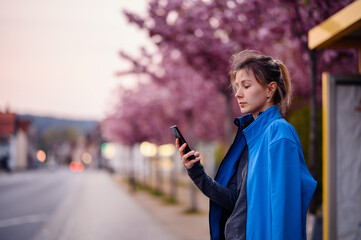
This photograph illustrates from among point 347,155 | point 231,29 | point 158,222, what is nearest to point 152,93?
point 158,222

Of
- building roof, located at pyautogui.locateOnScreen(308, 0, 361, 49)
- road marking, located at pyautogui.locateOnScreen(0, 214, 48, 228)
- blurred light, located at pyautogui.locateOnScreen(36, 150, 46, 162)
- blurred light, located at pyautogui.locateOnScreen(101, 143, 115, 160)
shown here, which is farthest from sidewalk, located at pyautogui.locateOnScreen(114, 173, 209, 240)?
blurred light, located at pyautogui.locateOnScreen(36, 150, 46, 162)

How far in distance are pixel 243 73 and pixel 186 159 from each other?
520 mm

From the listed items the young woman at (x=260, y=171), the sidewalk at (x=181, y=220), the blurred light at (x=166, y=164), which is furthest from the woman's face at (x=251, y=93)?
the blurred light at (x=166, y=164)

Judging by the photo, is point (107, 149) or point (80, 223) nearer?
point (80, 223)

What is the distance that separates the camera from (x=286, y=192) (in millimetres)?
2008

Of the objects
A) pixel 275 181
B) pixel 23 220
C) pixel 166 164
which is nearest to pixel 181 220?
pixel 23 220

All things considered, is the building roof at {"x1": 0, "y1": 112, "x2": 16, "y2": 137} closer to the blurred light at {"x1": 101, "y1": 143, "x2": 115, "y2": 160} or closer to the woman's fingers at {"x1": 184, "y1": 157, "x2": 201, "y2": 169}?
the blurred light at {"x1": 101, "y1": 143, "x2": 115, "y2": 160}

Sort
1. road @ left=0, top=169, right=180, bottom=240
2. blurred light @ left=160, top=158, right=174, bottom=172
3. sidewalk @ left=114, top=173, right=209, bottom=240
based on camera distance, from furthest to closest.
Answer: blurred light @ left=160, top=158, right=174, bottom=172 → road @ left=0, top=169, right=180, bottom=240 → sidewalk @ left=114, top=173, right=209, bottom=240

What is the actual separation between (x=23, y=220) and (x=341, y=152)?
10.4 m

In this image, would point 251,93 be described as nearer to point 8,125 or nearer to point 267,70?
point 267,70

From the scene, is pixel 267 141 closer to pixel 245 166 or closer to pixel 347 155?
pixel 245 166

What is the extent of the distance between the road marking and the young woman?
33.6 feet

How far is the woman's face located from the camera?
7.55ft

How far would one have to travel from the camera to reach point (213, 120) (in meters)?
21.3
